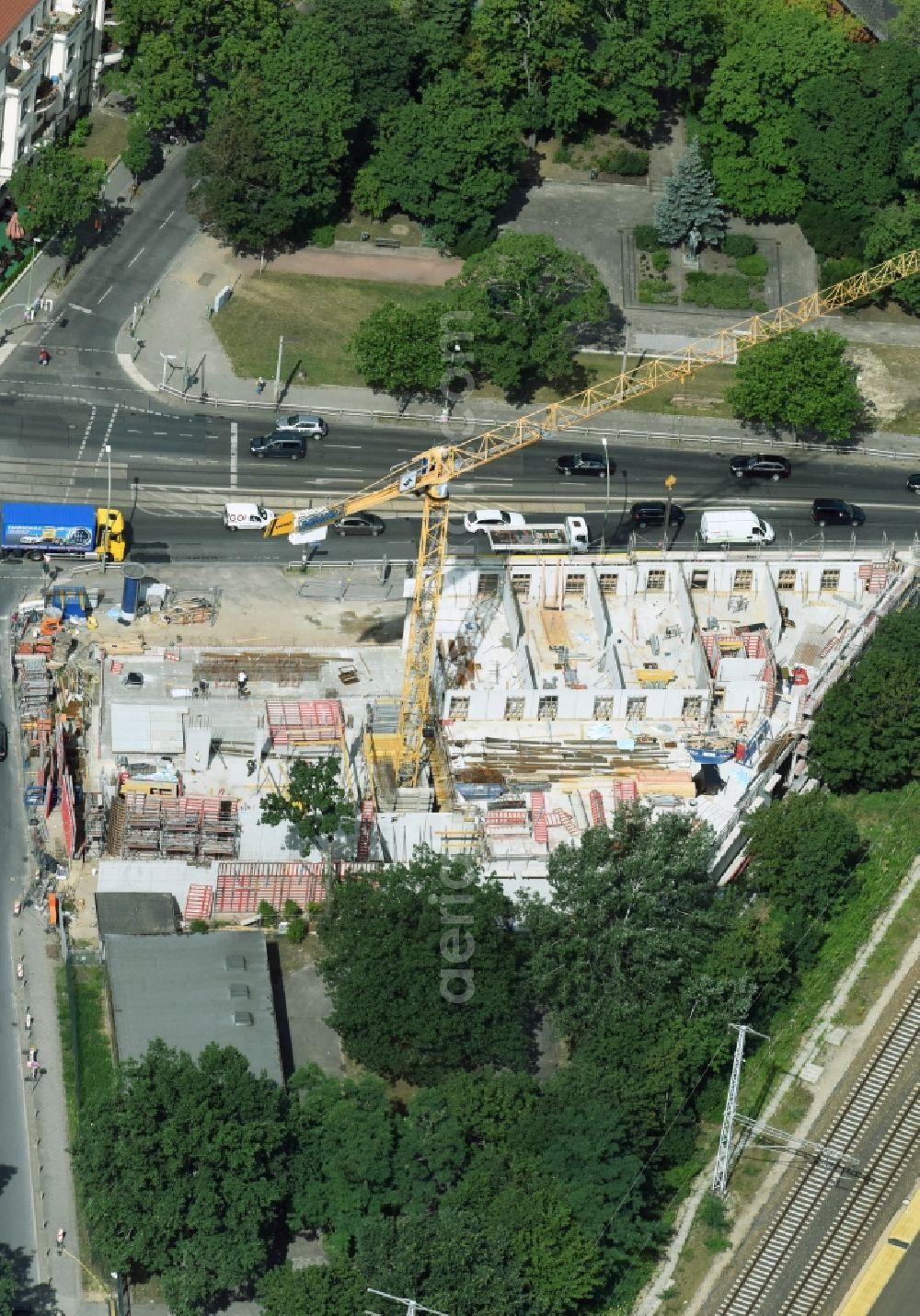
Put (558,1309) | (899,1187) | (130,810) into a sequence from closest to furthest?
(558,1309)
(899,1187)
(130,810)

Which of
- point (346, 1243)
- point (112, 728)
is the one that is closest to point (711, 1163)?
point (346, 1243)

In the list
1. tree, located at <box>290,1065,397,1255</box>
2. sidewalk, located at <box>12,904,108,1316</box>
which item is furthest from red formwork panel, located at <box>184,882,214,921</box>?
tree, located at <box>290,1065,397,1255</box>

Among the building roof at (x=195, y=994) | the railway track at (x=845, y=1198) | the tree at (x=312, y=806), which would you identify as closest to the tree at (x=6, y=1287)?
the building roof at (x=195, y=994)

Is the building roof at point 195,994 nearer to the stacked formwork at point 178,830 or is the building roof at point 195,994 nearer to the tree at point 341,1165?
the tree at point 341,1165

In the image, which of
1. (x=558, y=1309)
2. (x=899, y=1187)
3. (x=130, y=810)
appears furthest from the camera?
(x=130, y=810)

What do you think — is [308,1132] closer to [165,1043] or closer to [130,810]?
[165,1043]
